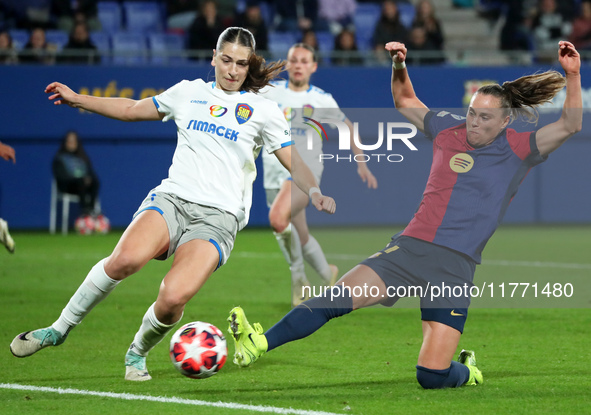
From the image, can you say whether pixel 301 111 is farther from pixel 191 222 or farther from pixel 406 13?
pixel 406 13

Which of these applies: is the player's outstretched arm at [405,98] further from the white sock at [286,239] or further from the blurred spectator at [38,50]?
the blurred spectator at [38,50]

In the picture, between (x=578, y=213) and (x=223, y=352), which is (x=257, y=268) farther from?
(x=578, y=213)

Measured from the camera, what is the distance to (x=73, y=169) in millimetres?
17000

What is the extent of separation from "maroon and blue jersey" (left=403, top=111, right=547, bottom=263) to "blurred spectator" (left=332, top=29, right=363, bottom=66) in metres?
12.8

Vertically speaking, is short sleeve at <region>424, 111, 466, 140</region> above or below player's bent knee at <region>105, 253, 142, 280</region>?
above

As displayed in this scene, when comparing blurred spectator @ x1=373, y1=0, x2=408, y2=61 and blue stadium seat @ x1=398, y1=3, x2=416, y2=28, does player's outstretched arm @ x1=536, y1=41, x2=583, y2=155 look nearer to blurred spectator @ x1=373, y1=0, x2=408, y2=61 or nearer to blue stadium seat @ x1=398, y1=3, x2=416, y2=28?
blurred spectator @ x1=373, y1=0, x2=408, y2=61

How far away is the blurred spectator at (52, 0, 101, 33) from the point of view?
58.7ft

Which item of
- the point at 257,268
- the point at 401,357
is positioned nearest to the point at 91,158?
the point at 257,268

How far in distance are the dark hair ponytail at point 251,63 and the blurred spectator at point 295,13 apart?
13095 millimetres

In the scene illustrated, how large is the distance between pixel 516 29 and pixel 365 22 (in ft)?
10.3

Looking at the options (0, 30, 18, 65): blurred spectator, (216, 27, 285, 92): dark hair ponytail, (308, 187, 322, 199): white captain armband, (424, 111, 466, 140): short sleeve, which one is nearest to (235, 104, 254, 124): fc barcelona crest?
(216, 27, 285, 92): dark hair ponytail

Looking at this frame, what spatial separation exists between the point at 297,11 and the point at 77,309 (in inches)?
569

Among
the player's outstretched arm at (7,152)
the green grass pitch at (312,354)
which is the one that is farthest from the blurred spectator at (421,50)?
the player's outstretched arm at (7,152)

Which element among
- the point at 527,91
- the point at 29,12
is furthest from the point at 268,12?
the point at 527,91
